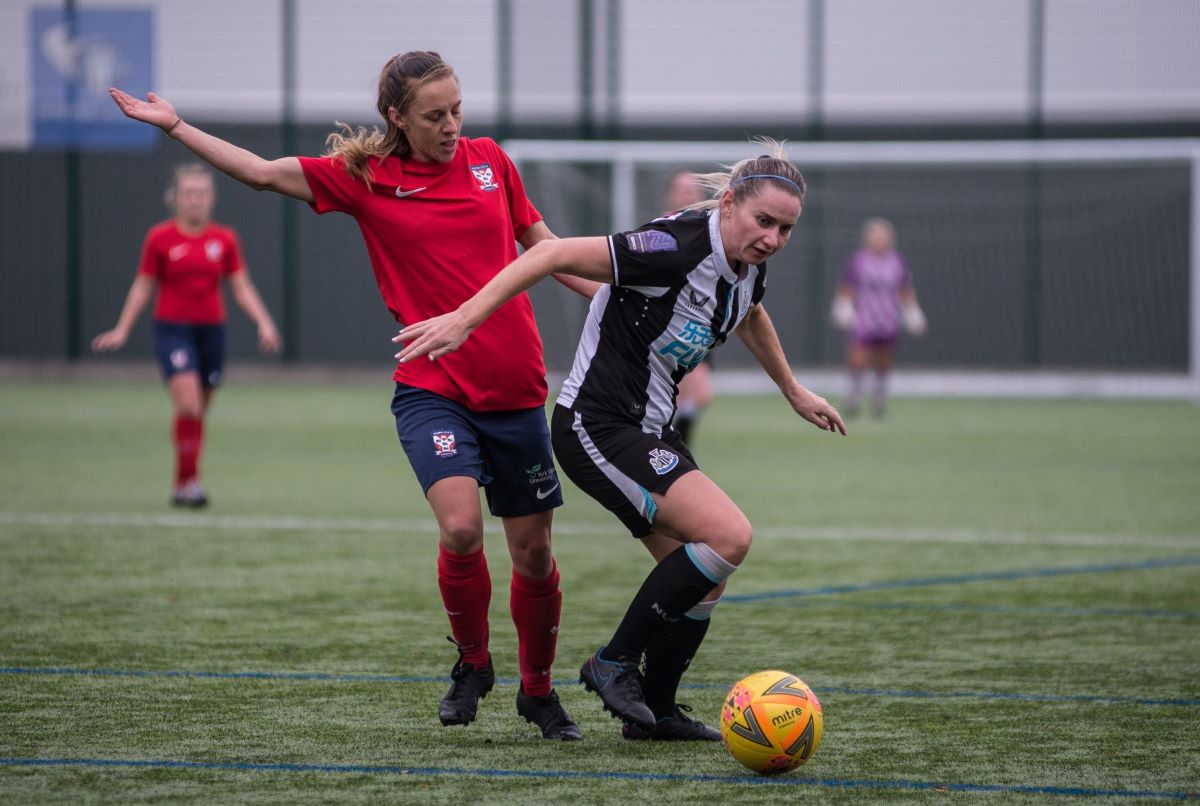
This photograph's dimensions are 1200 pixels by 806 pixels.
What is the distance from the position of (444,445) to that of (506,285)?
23.5 inches

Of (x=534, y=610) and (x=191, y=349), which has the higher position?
(x=191, y=349)

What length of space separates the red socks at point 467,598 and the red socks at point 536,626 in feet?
0.34

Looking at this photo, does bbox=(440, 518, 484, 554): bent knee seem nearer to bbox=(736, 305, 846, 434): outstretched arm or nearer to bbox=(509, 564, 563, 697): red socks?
bbox=(509, 564, 563, 697): red socks

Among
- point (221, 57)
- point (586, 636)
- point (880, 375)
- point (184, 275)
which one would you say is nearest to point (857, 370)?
point (880, 375)

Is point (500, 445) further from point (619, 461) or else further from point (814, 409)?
point (814, 409)

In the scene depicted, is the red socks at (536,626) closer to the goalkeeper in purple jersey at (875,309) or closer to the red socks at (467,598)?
the red socks at (467,598)

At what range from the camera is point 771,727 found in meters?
4.10

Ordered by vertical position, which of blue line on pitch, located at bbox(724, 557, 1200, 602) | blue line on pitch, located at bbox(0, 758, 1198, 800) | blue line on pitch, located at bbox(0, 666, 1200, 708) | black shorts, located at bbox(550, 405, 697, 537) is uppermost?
black shorts, located at bbox(550, 405, 697, 537)

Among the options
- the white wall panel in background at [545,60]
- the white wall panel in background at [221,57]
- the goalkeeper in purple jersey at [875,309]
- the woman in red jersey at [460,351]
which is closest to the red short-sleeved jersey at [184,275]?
the woman in red jersey at [460,351]

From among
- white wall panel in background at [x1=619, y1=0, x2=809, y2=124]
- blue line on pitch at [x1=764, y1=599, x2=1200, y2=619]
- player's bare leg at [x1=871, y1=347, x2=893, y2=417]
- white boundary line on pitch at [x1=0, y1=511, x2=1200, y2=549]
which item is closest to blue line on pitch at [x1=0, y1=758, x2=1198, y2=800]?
blue line on pitch at [x1=764, y1=599, x2=1200, y2=619]

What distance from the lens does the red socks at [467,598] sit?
4.62 meters

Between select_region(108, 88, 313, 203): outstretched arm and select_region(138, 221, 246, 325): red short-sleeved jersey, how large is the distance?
545 cm

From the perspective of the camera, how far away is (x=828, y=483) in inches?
455

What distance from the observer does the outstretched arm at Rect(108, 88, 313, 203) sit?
15.0 ft
